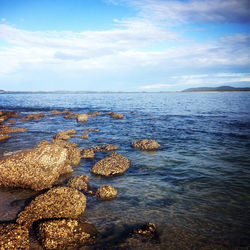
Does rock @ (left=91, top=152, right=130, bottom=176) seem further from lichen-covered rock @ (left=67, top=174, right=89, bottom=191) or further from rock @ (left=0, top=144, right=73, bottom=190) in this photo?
rock @ (left=0, top=144, right=73, bottom=190)

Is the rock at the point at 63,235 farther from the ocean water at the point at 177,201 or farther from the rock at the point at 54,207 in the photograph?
the rock at the point at 54,207

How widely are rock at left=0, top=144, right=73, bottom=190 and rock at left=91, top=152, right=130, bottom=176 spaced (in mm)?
2041

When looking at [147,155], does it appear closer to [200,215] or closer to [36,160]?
[200,215]

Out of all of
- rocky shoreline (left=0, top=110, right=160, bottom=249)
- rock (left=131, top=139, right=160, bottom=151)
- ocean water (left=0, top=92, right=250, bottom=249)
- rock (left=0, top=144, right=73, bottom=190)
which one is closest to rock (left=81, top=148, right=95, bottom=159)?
rocky shoreline (left=0, top=110, right=160, bottom=249)

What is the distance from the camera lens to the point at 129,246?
509 cm

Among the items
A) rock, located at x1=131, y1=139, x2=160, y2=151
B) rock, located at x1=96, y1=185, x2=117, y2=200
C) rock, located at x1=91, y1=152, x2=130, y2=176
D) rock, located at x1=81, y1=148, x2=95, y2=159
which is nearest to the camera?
rock, located at x1=96, y1=185, x2=117, y2=200

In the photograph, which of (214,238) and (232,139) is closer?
(214,238)

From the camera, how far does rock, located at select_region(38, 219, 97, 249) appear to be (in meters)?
4.98

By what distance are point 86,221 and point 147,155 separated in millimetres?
7468

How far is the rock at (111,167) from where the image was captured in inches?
390

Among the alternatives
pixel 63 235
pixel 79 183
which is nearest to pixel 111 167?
pixel 79 183

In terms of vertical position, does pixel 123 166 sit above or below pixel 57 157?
below

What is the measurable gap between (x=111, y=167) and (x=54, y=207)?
4298 mm

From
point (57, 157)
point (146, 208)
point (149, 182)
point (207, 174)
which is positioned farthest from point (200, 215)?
point (57, 157)
